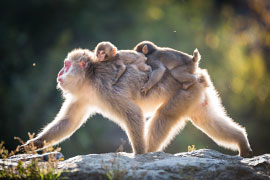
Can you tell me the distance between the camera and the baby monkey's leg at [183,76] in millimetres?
5375

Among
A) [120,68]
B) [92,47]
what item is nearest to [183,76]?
[120,68]

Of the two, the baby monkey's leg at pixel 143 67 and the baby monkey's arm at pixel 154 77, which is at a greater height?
the baby monkey's leg at pixel 143 67

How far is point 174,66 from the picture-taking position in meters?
5.45

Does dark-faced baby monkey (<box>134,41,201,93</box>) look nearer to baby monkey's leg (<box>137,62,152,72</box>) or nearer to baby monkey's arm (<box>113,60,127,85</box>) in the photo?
baby monkey's leg (<box>137,62,152,72</box>)

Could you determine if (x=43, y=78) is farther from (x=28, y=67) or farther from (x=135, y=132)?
(x=135, y=132)

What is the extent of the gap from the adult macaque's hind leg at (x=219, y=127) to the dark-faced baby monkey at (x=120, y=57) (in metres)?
1.05

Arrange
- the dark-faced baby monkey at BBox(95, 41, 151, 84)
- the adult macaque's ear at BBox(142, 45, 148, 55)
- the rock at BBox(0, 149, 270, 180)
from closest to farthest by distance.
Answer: the rock at BBox(0, 149, 270, 180), the dark-faced baby monkey at BBox(95, 41, 151, 84), the adult macaque's ear at BBox(142, 45, 148, 55)

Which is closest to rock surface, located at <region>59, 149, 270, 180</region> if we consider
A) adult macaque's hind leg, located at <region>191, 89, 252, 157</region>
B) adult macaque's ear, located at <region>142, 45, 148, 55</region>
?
adult macaque's hind leg, located at <region>191, 89, 252, 157</region>

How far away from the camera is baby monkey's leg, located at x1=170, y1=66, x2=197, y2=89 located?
5.38 meters

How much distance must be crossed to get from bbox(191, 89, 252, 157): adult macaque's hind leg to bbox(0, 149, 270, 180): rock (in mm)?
989

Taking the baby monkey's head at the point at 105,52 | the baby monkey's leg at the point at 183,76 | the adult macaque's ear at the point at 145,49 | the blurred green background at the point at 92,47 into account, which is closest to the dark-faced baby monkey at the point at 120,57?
the baby monkey's head at the point at 105,52

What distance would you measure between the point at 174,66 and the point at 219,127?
1104 millimetres

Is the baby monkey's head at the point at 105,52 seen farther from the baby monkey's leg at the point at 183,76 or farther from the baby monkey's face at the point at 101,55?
the baby monkey's leg at the point at 183,76

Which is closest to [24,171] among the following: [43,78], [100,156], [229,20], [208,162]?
[100,156]
